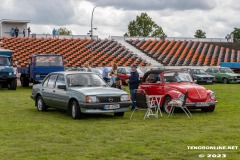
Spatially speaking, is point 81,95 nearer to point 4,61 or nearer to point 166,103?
point 166,103

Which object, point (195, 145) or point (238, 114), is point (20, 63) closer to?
point (238, 114)

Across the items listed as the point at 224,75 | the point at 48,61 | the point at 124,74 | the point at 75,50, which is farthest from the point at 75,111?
the point at 75,50

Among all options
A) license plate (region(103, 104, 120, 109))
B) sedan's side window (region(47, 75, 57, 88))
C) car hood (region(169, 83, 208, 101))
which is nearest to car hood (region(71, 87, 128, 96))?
license plate (region(103, 104, 120, 109))

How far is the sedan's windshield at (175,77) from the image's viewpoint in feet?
59.1

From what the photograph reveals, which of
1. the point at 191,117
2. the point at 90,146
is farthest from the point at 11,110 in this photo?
A: the point at 90,146

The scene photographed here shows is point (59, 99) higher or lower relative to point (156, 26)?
lower

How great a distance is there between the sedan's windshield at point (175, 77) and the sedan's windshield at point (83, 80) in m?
2.88

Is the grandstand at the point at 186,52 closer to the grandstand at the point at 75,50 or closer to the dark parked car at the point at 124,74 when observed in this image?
the grandstand at the point at 75,50

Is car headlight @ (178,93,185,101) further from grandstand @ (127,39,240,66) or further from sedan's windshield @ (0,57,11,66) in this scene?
grandstand @ (127,39,240,66)

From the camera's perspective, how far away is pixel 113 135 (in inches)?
470

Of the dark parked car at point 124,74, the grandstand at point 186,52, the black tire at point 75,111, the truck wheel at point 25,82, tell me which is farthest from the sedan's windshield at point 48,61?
the grandstand at point 186,52

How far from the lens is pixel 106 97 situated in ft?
49.2

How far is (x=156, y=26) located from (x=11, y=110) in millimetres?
90040

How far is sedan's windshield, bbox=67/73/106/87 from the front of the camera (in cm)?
1603
